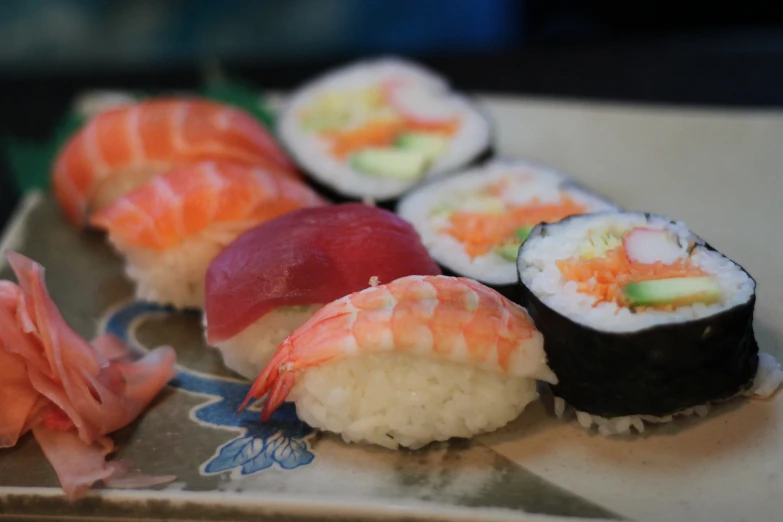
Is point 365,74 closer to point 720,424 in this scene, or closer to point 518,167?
point 518,167

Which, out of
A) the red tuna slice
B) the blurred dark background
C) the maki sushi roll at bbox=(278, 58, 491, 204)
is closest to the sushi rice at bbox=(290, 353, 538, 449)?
the red tuna slice

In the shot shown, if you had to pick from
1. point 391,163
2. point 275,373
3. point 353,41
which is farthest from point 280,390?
point 353,41

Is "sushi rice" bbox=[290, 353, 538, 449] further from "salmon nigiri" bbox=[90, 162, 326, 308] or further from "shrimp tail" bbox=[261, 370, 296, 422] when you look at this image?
"salmon nigiri" bbox=[90, 162, 326, 308]

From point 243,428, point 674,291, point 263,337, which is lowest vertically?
point 243,428

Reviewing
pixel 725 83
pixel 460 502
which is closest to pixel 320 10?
pixel 725 83

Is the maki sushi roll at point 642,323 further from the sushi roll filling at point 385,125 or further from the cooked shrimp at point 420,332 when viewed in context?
the sushi roll filling at point 385,125

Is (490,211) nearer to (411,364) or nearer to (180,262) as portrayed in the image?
(411,364)
